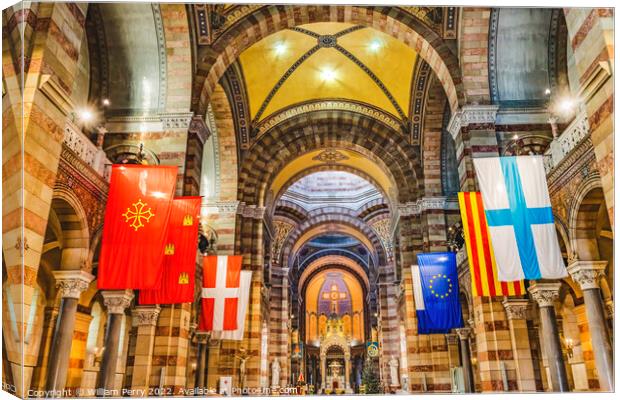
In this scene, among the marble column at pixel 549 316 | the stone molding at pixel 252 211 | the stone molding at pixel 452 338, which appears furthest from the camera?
the stone molding at pixel 252 211

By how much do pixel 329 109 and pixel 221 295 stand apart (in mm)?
10316

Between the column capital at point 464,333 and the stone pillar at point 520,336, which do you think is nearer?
the stone pillar at point 520,336

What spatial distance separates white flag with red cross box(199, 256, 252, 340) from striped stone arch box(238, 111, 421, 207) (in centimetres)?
606

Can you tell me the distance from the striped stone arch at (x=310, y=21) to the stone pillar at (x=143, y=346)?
17.2ft

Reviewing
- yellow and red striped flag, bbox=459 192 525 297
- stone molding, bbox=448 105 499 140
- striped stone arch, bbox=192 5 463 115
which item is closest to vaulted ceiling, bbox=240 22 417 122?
striped stone arch, bbox=192 5 463 115

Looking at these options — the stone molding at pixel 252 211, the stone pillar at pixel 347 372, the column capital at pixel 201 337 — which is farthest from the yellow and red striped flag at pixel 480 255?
the stone pillar at pixel 347 372

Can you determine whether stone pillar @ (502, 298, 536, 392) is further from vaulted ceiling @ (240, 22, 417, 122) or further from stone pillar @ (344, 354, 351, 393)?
stone pillar @ (344, 354, 351, 393)

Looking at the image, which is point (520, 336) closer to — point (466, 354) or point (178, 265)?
point (466, 354)

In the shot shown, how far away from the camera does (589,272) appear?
9094 millimetres

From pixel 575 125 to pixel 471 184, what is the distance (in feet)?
8.41

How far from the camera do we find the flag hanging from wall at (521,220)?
818 centimetres

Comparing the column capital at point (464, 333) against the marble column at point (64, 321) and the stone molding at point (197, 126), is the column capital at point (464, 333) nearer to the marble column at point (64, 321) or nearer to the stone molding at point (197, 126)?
the stone molding at point (197, 126)

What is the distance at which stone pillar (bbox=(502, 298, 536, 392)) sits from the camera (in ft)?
33.4

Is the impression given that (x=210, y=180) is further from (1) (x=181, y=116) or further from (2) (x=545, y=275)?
(2) (x=545, y=275)
